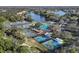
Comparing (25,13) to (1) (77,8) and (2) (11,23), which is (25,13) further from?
(1) (77,8)

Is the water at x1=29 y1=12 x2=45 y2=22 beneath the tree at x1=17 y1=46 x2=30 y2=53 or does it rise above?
above

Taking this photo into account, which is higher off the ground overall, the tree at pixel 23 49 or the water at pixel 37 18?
the water at pixel 37 18

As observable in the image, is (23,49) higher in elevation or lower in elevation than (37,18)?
lower

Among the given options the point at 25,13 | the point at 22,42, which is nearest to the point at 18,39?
the point at 22,42

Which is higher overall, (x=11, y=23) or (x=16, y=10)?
(x=16, y=10)
